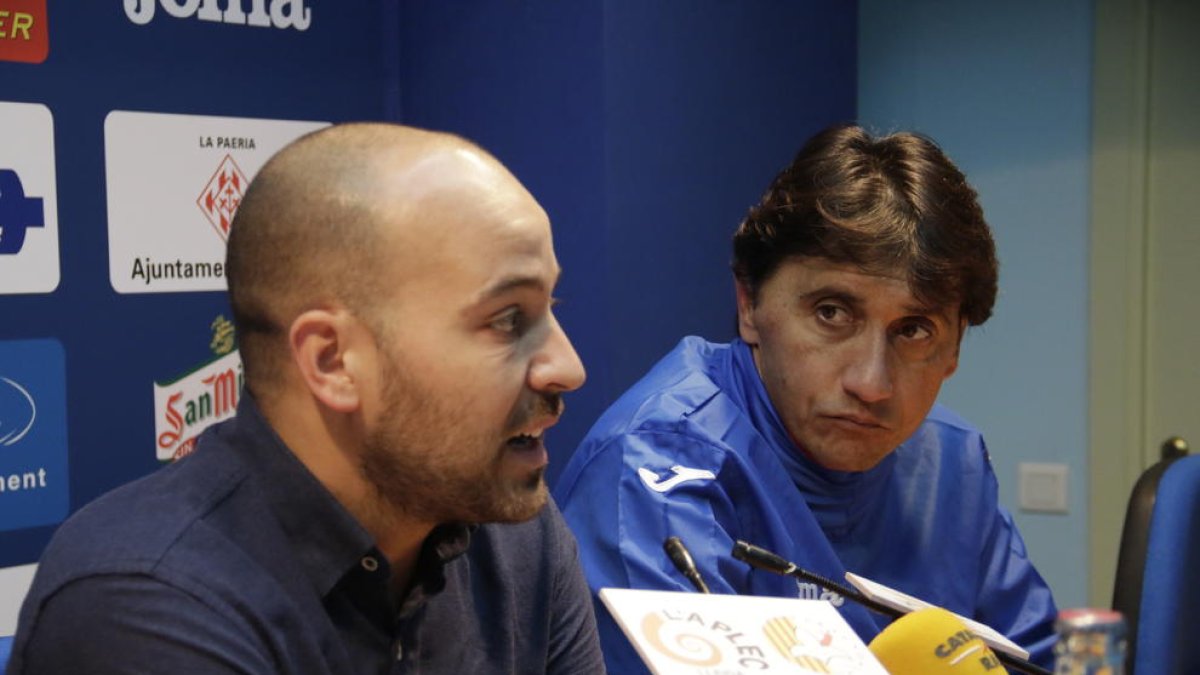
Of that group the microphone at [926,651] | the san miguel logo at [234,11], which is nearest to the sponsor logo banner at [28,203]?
the san miguel logo at [234,11]

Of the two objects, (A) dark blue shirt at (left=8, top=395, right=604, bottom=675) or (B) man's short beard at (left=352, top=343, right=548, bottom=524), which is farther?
(B) man's short beard at (left=352, top=343, right=548, bottom=524)

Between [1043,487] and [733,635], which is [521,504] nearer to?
[733,635]

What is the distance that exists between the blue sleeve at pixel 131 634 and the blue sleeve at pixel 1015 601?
114 centimetres

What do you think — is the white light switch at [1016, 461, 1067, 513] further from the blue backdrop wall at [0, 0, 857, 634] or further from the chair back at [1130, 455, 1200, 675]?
the chair back at [1130, 455, 1200, 675]

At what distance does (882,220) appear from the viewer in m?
1.59

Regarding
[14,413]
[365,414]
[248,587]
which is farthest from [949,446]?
[14,413]

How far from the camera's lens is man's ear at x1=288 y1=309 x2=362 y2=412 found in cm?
104

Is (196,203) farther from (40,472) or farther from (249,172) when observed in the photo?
(40,472)

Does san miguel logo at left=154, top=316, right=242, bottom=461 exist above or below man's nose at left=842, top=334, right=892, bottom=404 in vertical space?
below

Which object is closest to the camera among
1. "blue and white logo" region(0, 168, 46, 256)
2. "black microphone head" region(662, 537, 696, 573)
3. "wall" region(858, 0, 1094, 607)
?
"black microphone head" region(662, 537, 696, 573)

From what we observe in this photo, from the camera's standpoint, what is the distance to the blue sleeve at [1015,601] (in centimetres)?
175

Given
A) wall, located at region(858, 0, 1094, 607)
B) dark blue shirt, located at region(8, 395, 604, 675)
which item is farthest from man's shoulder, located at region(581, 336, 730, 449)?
wall, located at region(858, 0, 1094, 607)

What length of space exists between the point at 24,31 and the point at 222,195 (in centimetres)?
45

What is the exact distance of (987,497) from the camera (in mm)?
1843
